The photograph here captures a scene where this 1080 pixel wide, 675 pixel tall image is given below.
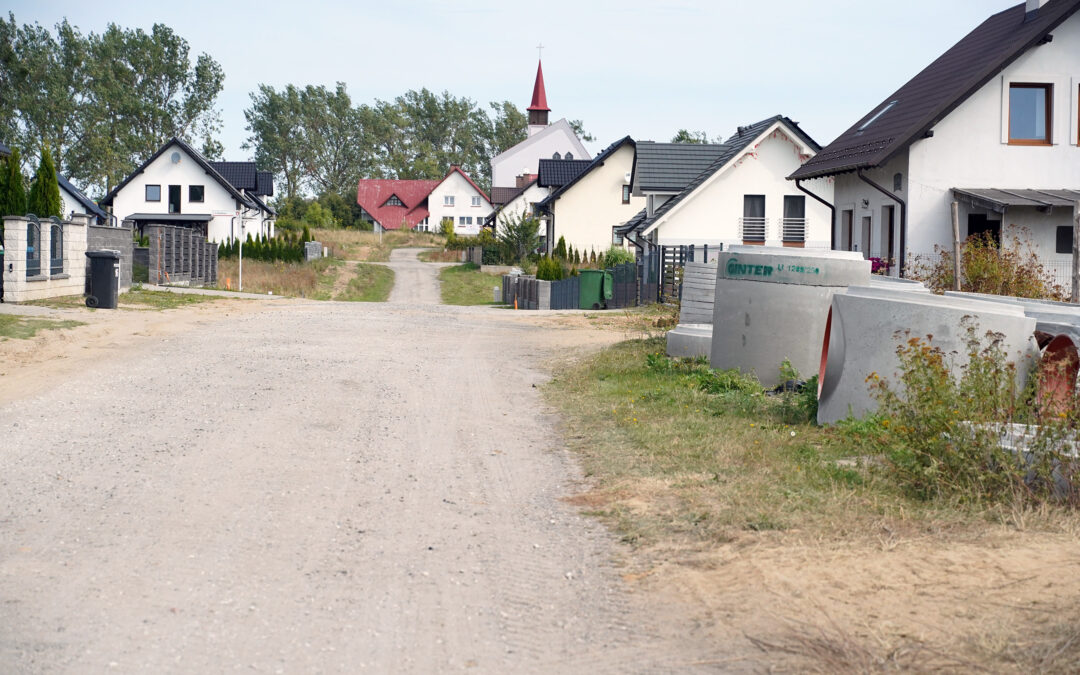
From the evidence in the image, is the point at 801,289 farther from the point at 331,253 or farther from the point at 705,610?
the point at 331,253

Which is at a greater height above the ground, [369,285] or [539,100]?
[539,100]

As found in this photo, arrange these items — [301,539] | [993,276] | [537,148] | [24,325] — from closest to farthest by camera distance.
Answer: [301,539] < [993,276] < [24,325] < [537,148]

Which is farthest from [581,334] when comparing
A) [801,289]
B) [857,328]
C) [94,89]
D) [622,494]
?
[94,89]

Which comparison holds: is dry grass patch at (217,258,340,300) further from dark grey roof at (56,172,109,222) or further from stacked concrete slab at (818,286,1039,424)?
stacked concrete slab at (818,286,1039,424)

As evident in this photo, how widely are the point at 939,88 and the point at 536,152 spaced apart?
8210 centimetres

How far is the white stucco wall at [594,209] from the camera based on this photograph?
2370 inches

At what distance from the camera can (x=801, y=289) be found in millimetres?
12359

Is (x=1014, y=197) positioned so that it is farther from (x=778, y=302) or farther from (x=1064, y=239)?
(x=778, y=302)

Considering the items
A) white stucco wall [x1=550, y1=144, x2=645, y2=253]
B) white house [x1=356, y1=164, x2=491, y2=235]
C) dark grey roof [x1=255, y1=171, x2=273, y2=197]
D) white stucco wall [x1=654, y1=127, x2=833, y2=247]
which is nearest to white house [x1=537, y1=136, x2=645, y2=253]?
white stucco wall [x1=550, y1=144, x2=645, y2=253]

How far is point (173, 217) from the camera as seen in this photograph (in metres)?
70.9

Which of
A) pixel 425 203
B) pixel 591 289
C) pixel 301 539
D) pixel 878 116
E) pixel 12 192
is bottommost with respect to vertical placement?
pixel 301 539

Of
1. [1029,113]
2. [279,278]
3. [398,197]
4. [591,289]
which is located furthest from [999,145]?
[398,197]

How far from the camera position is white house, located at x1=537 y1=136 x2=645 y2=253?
60031 millimetres

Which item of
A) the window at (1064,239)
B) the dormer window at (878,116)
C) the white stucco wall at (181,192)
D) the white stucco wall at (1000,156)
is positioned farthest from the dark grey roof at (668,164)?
the white stucco wall at (181,192)
